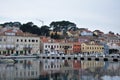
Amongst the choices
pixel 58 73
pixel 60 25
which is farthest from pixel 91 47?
pixel 58 73

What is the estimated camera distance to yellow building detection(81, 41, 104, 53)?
299 feet

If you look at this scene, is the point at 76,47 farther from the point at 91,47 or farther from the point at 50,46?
the point at 50,46

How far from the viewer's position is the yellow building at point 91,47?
3590 inches

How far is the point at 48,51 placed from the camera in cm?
8500

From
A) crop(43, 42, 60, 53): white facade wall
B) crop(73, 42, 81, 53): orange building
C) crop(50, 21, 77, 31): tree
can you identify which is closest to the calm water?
crop(43, 42, 60, 53): white facade wall

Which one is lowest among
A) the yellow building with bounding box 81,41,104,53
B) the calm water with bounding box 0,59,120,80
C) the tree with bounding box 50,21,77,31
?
the calm water with bounding box 0,59,120,80

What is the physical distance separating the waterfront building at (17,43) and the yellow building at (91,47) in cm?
1451

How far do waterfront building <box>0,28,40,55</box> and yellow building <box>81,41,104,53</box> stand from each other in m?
14.5

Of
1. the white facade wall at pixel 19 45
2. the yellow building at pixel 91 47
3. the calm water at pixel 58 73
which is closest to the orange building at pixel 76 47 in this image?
the yellow building at pixel 91 47

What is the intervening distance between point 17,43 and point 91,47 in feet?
76.1

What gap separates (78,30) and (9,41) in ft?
164

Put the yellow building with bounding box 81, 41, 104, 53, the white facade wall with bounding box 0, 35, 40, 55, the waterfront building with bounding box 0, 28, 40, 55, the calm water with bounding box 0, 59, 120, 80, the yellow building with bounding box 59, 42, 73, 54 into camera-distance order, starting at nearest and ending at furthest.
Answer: the calm water with bounding box 0, 59, 120, 80 → the white facade wall with bounding box 0, 35, 40, 55 → the waterfront building with bounding box 0, 28, 40, 55 → the yellow building with bounding box 59, 42, 73, 54 → the yellow building with bounding box 81, 41, 104, 53

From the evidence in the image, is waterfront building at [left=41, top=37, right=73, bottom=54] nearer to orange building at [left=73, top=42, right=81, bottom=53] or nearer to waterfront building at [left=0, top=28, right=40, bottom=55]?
orange building at [left=73, top=42, right=81, bottom=53]

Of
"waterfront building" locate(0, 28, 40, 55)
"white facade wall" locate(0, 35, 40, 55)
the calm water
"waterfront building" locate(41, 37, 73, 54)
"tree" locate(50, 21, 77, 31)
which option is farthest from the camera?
"tree" locate(50, 21, 77, 31)
